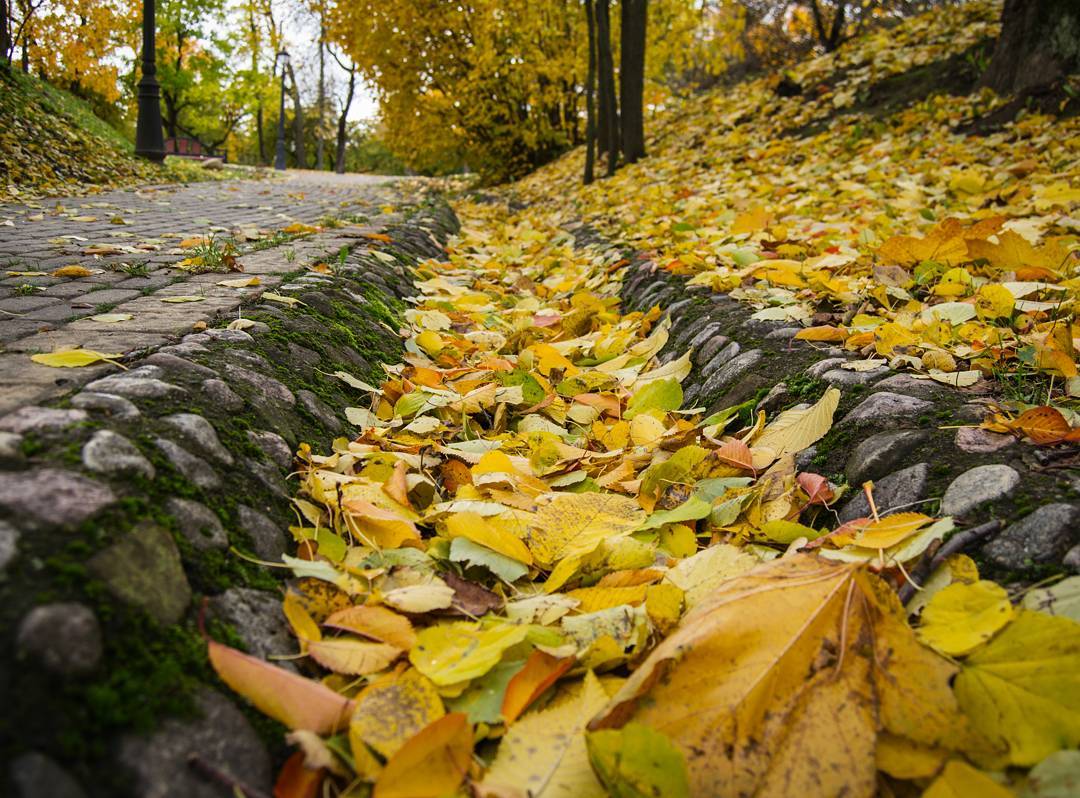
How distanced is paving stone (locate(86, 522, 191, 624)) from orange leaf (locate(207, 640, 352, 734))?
0.23ft

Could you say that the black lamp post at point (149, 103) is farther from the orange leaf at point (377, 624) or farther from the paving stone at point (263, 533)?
the orange leaf at point (377, 624)

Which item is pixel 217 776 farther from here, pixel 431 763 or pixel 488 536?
pixel 488 536

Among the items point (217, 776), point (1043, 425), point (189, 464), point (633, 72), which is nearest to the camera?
point (217, 776)

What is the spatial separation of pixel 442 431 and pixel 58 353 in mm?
835

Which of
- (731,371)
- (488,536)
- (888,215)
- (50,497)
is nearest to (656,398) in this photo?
(731,371)

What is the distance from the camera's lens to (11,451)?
86 centimetres

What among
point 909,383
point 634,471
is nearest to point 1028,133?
point 909,383

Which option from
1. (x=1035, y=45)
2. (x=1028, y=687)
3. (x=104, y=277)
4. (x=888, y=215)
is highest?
(x=1035, y=45)

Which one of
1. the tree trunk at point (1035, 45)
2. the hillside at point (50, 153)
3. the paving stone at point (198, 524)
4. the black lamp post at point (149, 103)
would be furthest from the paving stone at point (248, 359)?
the black lamp post at point (149, 103)

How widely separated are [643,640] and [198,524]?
2.12ft

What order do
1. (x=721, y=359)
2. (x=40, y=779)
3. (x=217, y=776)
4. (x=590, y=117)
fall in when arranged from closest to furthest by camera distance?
1. (x=40, y=779)
2. (x=217, y=776)
3. (x=721, y=359)
4. (x=590, y=117)

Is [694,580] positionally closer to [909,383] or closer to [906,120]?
Result: [909,383]

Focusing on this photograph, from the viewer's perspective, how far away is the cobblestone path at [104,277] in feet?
4.88

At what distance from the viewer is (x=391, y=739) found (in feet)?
2.64
